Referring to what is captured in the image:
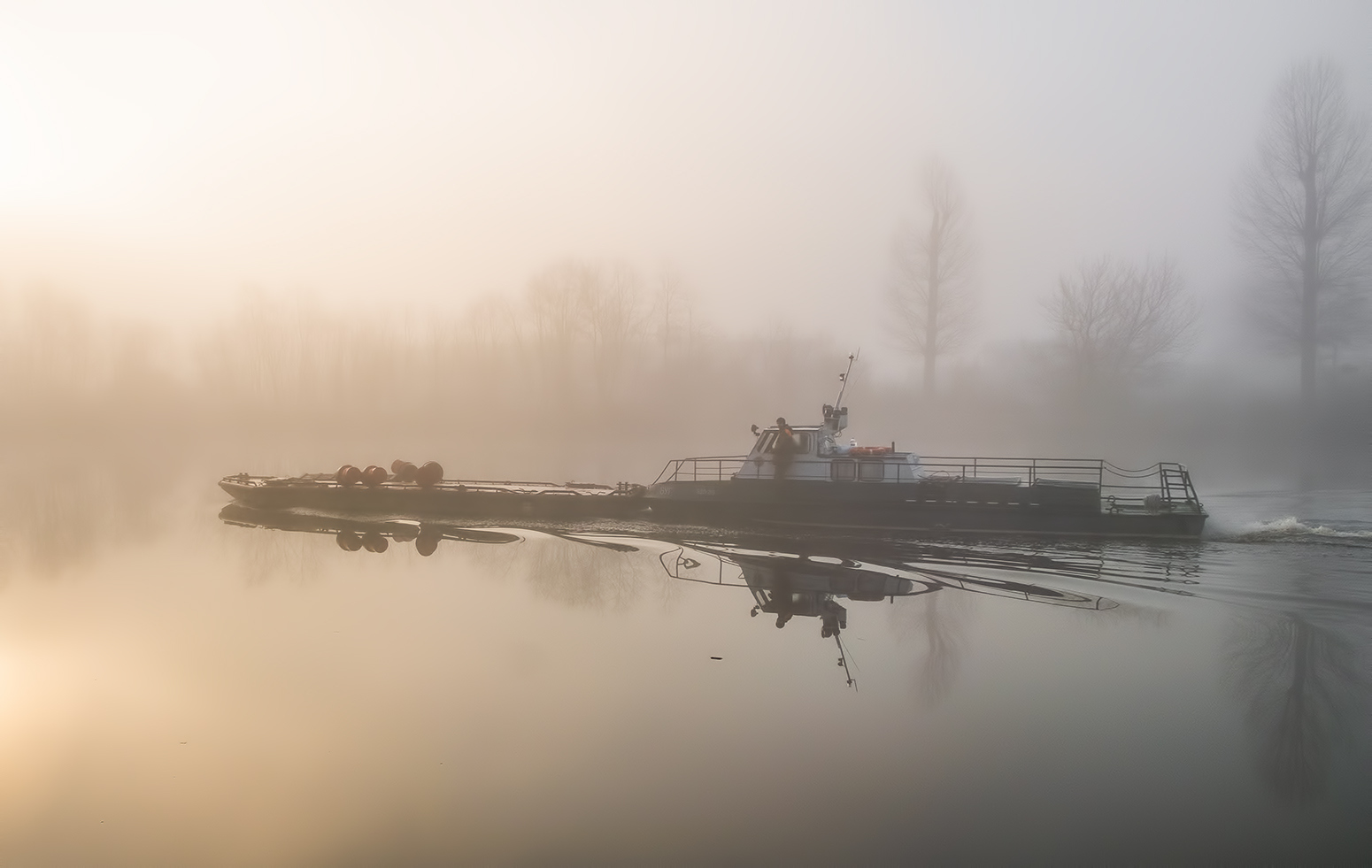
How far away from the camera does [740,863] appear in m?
6.42

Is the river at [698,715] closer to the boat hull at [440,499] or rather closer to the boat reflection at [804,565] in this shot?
the boat reflection at [804,565]

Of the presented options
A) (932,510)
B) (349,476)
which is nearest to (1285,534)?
(932,510)

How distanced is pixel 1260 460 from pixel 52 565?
48.4 meters

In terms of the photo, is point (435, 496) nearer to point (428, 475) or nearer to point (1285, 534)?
point (428, 475)

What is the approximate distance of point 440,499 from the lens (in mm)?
30438

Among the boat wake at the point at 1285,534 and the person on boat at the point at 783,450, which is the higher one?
the person on boat at the point at 783,450

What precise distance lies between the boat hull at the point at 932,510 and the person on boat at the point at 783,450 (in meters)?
0.43

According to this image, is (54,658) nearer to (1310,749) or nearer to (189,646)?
(189,646)

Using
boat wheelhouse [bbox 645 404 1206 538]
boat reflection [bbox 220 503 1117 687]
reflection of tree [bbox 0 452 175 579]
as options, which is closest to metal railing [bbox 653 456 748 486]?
boat wheelhouse [bbox 645 404 1206 538]

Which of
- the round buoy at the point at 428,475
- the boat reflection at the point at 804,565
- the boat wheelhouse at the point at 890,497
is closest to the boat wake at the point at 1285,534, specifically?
the boat wheelhouse at the point at 890,497

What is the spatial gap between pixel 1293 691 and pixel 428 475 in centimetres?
2809

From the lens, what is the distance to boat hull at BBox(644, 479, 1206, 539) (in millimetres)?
22648

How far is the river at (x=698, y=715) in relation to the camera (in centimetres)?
691

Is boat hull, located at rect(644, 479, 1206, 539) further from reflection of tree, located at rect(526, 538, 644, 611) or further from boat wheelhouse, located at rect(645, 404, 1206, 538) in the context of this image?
reflection of tree, located at rect(526, 538, 644, 611)
